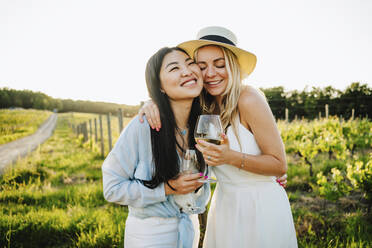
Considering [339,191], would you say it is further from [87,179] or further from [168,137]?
[87,179]

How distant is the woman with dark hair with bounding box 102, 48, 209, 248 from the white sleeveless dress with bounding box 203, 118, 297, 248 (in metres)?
0.27

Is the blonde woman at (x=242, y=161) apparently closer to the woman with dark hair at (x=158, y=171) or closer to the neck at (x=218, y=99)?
the neck at (x=218, y=99)

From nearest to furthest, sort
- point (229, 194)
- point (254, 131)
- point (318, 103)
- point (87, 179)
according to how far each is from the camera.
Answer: point (254, 131) → point (229, 194) → point (87, 179) → point (318, 103)

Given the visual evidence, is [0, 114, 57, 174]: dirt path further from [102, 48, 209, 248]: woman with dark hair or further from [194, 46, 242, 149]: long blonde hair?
[194, 46, 242, 149]: long blonde hair

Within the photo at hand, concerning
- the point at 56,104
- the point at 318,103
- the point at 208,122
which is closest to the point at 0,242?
the point at 208,122

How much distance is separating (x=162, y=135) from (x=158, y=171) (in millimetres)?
286

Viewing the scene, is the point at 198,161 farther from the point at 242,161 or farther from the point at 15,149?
the point at 15,149

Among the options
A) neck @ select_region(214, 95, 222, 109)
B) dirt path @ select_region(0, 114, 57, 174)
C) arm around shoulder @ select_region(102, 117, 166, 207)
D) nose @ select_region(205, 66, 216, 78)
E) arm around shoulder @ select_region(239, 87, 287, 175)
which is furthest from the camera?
dirt path @ select_region(0, 114, 57, 174)

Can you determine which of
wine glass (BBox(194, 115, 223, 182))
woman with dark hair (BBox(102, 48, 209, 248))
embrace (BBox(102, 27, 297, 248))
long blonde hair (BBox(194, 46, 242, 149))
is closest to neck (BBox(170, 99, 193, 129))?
embrace (BBox(102, 27, 297, 248))

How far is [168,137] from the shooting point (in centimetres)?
184

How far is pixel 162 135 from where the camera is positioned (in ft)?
6.04

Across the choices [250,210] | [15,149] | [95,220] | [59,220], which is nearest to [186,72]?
[250,210]

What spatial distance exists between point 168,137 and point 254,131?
0.71 meters

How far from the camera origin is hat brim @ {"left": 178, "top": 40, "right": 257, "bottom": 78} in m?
2.01
